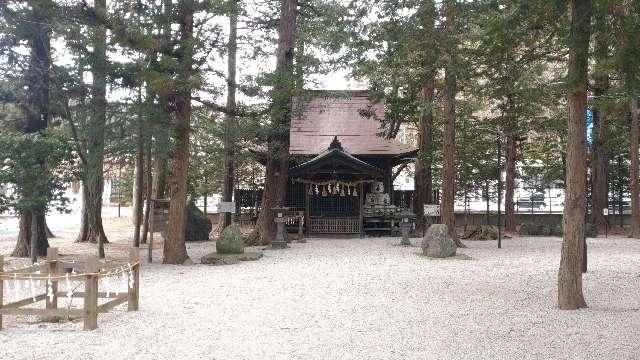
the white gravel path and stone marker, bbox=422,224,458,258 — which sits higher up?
stone marker, bbox=422,224,458,258

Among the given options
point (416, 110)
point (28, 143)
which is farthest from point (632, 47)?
point (416, 110)

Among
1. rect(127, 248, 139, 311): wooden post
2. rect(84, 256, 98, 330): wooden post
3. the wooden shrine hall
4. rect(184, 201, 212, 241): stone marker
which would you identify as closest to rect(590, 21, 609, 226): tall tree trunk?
the wooden shrine hall

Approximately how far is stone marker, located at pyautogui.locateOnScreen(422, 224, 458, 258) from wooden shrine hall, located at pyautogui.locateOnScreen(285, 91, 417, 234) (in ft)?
19.8

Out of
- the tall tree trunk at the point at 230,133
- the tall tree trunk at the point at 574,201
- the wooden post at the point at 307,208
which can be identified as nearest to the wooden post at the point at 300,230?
the wooden post at the point at 307,208

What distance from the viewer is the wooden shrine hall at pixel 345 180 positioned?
63.9 ft

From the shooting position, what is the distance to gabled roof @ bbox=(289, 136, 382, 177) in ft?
62.8

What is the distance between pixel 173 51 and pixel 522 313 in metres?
8.41

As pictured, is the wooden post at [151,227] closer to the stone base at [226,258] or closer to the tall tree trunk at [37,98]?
the stone base at [226,258]

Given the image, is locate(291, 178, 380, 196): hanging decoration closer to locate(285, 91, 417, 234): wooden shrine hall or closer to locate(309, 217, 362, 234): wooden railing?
locate(285, 91, 417, 234): wooden shrine hall

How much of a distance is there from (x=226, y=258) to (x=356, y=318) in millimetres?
6807

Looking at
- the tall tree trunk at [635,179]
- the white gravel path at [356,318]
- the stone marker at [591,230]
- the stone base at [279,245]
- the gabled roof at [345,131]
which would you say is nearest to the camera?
the white gravel path at [356,318]

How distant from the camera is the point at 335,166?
64.5 ft

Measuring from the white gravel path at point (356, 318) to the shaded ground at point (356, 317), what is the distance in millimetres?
17

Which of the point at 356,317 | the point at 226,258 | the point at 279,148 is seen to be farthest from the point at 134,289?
the point at 279,148
